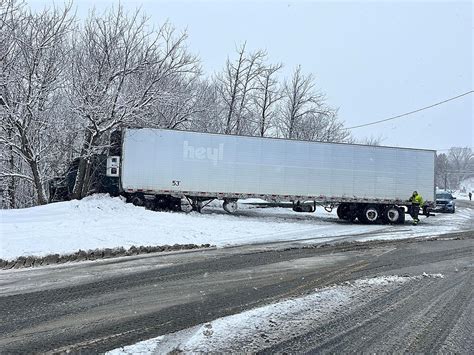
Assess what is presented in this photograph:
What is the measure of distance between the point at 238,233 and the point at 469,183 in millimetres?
137720

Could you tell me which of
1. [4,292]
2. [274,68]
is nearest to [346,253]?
[4,292]

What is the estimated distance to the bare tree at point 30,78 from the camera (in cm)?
1803

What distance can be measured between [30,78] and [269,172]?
12008mm

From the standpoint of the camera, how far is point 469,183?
134m

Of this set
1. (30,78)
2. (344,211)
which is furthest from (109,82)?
(344,211)

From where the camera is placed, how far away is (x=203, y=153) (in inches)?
867

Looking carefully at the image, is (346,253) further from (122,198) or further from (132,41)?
(132,41)

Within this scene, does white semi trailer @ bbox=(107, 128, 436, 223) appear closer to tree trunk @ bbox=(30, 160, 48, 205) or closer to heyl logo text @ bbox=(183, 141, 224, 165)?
heyl logo text @ bbox=(183, 141, 224, 165)

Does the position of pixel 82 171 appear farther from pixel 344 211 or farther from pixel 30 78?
pixel 344 211

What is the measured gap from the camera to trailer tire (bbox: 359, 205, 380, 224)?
23828 mm

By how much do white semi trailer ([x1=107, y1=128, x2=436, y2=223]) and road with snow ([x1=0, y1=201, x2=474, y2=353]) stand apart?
11297mm

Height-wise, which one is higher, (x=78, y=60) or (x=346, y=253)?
(x=78, y=60)

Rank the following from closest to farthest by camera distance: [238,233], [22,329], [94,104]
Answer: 1. [22,329]
2. [238,233]
3. [94,104]

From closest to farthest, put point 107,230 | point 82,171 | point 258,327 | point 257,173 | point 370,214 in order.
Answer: point 258,327
point 107,230
point 82,171
point 257,173
point 370,214
